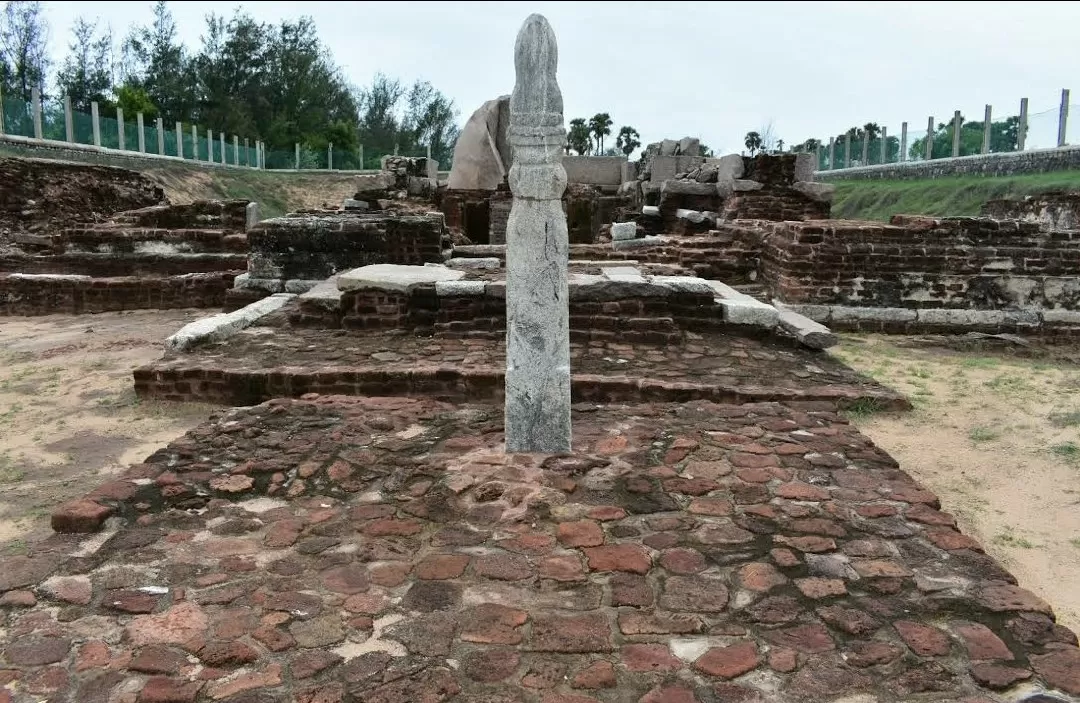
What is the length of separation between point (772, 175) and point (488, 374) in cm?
946

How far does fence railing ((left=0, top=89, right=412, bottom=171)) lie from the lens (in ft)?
67.6

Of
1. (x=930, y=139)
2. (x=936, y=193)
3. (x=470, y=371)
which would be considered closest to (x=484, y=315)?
(x=470, y=371)

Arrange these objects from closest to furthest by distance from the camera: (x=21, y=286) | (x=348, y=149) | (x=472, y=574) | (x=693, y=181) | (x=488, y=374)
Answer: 1. (x=472, y=574)
2. (x=488, y=374)
3. (x=21, y=286)
4. (x=693, y=181)
5. (x=348, y=149)

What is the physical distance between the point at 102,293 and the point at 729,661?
994 centimetres

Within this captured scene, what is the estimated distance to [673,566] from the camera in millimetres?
2857

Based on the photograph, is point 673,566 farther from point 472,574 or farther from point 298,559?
point 298,559

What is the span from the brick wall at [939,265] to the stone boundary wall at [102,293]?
721cm

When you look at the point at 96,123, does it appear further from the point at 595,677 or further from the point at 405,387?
the point at 595,677

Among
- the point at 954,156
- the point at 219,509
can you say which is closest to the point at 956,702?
the point at 219,509

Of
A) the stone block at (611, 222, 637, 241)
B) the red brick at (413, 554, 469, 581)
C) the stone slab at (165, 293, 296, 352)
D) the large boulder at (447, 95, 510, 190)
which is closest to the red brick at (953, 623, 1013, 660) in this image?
the red brick at (413, 554, 469, 581)

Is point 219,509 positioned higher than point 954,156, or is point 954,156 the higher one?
point 954,156

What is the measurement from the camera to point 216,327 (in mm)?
6422

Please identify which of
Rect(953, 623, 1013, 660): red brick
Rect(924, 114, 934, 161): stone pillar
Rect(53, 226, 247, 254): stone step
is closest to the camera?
Rect(953, 623, 1013, 660): red brick

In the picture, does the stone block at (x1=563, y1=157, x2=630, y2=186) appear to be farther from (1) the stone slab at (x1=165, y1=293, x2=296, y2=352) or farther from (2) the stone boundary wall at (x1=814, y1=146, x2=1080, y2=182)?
(2) the stone boundary wall at (x1=814, y1=146, x2=1080, y2=182)
